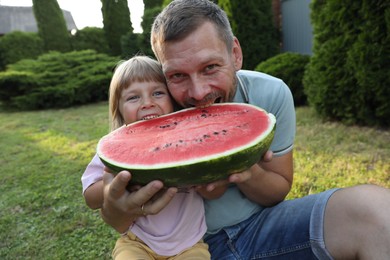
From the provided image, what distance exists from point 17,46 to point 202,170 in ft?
60.3

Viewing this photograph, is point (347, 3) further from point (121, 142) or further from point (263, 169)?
point (121, 142)

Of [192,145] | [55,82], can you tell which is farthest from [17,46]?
[192,145]

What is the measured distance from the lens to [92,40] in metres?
17.0

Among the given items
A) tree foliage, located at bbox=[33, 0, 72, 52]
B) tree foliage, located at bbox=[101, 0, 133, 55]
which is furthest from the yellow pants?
tree foliage, located at bbox=[33, 0, 72, 52]

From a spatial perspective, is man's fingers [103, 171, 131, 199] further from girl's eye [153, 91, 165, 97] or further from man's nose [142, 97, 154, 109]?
girl's eye [153, 91, 165, 97]

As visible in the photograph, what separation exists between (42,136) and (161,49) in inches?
248

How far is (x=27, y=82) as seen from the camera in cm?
1183

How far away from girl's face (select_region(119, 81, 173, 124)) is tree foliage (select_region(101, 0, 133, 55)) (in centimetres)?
1572

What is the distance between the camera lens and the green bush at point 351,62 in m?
4.75

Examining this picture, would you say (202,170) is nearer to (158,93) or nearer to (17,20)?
(158,93)

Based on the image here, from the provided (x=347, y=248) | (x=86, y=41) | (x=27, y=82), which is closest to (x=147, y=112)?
(x=347, y=248)

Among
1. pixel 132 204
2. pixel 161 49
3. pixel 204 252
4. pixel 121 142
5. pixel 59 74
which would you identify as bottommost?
pixel 59 74

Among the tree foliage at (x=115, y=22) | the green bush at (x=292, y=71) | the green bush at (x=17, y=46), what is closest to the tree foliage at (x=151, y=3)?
the tree foliage at (x=115, y=22)

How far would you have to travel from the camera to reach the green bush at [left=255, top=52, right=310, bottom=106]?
7.20m
